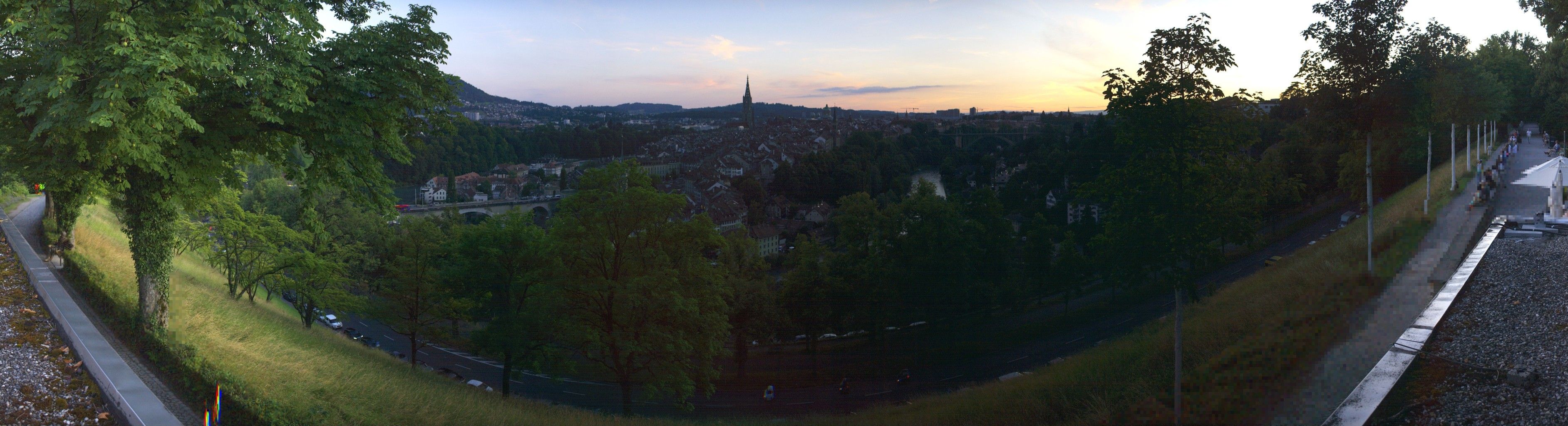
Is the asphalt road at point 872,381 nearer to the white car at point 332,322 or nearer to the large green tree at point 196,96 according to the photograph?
the white car at point 332,322

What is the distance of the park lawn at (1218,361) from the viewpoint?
560cm

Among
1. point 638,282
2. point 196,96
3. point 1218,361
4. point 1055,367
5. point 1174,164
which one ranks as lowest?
point 1055,367

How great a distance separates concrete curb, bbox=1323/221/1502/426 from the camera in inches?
225

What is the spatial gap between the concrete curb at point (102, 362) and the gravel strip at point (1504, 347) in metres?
9.85

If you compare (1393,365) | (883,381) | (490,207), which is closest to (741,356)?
(883,381)

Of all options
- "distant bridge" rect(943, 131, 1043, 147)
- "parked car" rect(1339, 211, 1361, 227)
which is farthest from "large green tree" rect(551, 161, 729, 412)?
"distant bridge" rect(943, 131, 1043, 147)

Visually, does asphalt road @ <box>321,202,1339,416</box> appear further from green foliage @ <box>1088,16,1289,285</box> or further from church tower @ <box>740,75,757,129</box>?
church tower @ <box>740,75,757,129</box>

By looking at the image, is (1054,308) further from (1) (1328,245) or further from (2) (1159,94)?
(2) (1159,94)

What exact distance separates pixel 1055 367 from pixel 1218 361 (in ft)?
14.6

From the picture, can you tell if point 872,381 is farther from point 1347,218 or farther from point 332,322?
point 332,322

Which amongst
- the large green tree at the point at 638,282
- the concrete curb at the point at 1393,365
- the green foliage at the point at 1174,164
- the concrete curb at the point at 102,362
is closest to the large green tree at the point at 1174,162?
the green foliage at the point at 1174,164

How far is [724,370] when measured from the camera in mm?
19797

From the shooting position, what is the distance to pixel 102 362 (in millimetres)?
6215

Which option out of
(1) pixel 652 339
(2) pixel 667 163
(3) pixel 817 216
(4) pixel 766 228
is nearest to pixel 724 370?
(1) pixel 652 339
